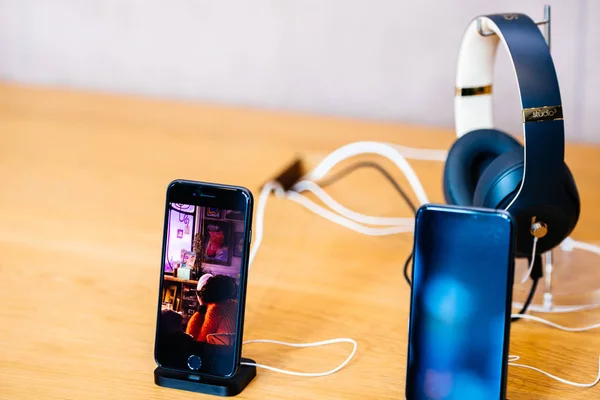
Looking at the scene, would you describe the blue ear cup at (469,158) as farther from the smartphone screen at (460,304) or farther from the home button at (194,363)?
the home button at (194,363)

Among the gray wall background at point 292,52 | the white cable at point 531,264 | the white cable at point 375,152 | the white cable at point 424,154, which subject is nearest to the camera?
the white cable at point 531,264

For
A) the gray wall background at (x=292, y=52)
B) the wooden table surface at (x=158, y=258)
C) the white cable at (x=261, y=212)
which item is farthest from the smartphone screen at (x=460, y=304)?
the gray wall background at (x=292, y=52)

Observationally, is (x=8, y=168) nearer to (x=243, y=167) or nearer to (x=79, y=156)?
(x=79, y=156)

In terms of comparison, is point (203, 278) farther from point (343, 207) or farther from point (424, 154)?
point (424, 154)

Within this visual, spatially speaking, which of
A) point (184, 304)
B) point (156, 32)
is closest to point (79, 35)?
point (156, 32)

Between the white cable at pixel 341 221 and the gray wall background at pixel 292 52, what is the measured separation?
414 millimetres

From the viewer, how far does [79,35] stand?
151 centimetres

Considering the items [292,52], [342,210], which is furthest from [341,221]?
[292,52]

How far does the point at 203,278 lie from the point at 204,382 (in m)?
0.08

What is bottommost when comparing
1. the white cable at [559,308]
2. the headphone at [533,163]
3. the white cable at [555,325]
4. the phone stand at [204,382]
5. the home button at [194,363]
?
the phone stand at [204,382]

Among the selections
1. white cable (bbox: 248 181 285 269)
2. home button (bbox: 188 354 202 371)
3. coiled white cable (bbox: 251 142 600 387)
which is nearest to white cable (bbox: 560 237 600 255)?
coiled white cable (bbox: 251 142 600 387)

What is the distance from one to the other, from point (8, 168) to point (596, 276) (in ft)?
2.51

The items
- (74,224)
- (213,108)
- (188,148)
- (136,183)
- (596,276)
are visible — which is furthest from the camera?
(213,108)

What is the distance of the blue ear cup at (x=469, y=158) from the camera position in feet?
2.65
